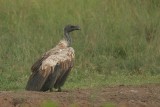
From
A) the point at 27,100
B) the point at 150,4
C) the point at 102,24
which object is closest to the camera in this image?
the point at 27,100

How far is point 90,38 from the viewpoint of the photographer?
44.4 ft

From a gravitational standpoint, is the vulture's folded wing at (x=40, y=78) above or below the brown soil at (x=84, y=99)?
above

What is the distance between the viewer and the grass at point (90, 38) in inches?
477

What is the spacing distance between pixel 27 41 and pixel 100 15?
76.2 inches

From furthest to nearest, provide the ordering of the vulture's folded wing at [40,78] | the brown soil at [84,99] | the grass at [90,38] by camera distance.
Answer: the grass at [90,38]
the vulture's folded wing at [40,78]
the brown soil at [84,99]

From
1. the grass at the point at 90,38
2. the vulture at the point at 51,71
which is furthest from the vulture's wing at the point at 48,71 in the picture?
the grass at the point at 90,38

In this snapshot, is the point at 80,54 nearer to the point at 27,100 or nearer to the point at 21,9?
the point at 21,9

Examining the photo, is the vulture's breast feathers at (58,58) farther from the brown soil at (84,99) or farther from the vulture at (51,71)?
the brown soil at (84,99)

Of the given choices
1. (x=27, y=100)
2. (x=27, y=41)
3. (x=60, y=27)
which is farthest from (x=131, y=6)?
(x=27, y=100)

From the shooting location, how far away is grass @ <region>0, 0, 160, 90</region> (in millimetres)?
12117

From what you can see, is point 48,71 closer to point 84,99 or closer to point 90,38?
point 84,99

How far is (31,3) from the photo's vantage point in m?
14.4

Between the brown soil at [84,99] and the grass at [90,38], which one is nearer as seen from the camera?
the brown soil at [84,99]

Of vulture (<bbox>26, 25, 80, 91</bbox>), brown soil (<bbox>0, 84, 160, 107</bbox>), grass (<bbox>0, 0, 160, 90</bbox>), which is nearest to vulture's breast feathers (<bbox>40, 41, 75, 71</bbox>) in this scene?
vulture (<bbox>26, 25, 80, 91</bbox>)
